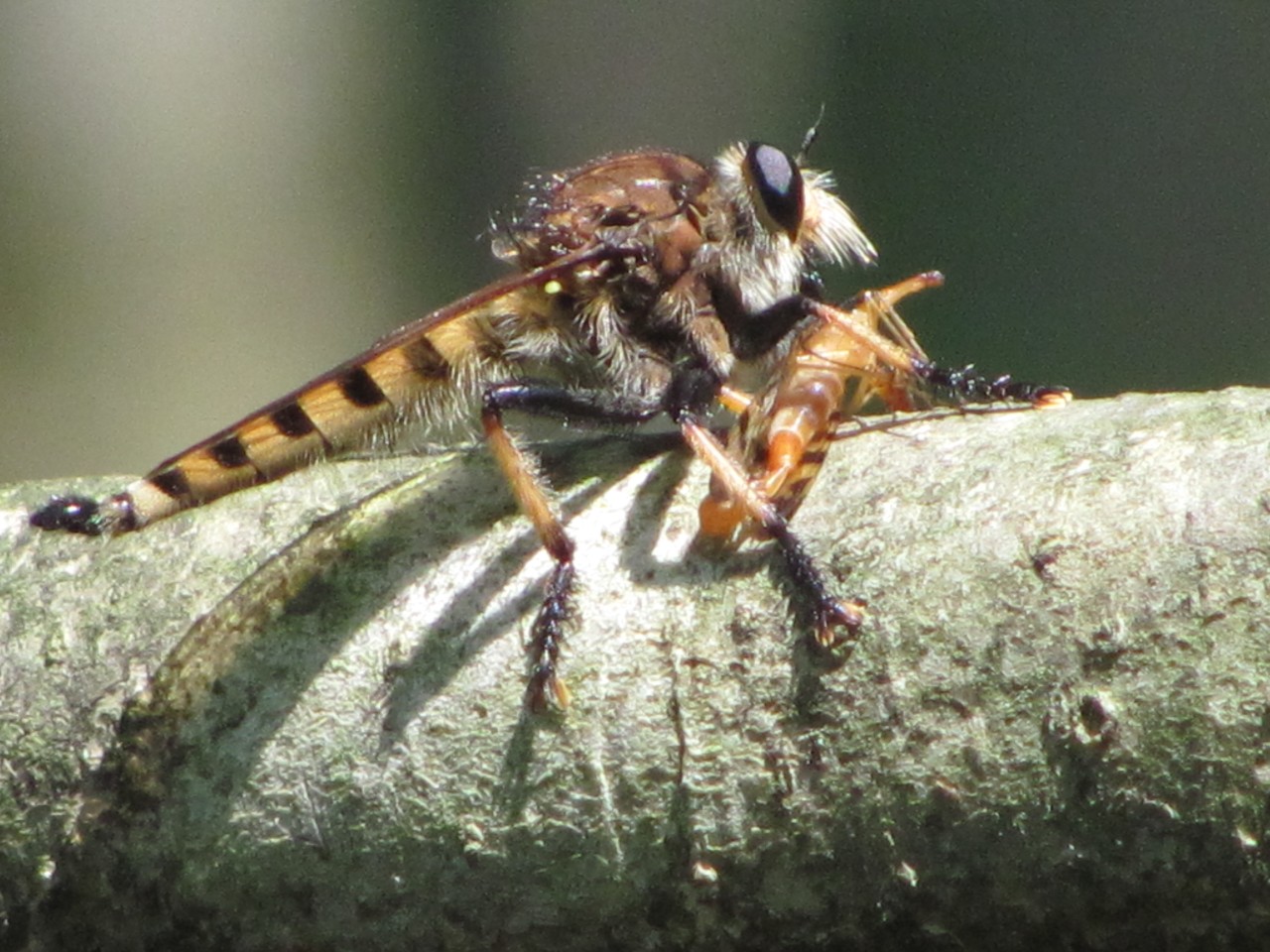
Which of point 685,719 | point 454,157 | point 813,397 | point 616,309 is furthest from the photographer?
point 454,157

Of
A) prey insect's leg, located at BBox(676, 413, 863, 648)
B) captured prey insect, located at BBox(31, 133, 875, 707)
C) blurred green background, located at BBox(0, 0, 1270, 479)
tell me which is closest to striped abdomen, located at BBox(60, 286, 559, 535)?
captured prey insect, located at BBox(31, 133, 875, 707)

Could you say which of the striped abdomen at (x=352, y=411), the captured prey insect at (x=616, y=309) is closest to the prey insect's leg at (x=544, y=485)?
the captured prey insect at (x=616, y=309)

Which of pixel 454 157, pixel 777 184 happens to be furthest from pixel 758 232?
pixel 454 157

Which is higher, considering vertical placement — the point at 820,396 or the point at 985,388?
the point at 820,396

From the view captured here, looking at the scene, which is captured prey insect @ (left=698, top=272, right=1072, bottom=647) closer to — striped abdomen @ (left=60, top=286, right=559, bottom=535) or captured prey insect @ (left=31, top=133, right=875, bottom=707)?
captured prey insect @ (left=31, top=133, right=875, bottom=707)

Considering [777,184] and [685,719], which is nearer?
[685,719]

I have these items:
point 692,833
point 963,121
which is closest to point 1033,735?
point 692,833

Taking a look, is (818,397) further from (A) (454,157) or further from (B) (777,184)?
(A) (454,157)

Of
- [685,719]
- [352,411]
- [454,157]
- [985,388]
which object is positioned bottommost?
[685,719]
